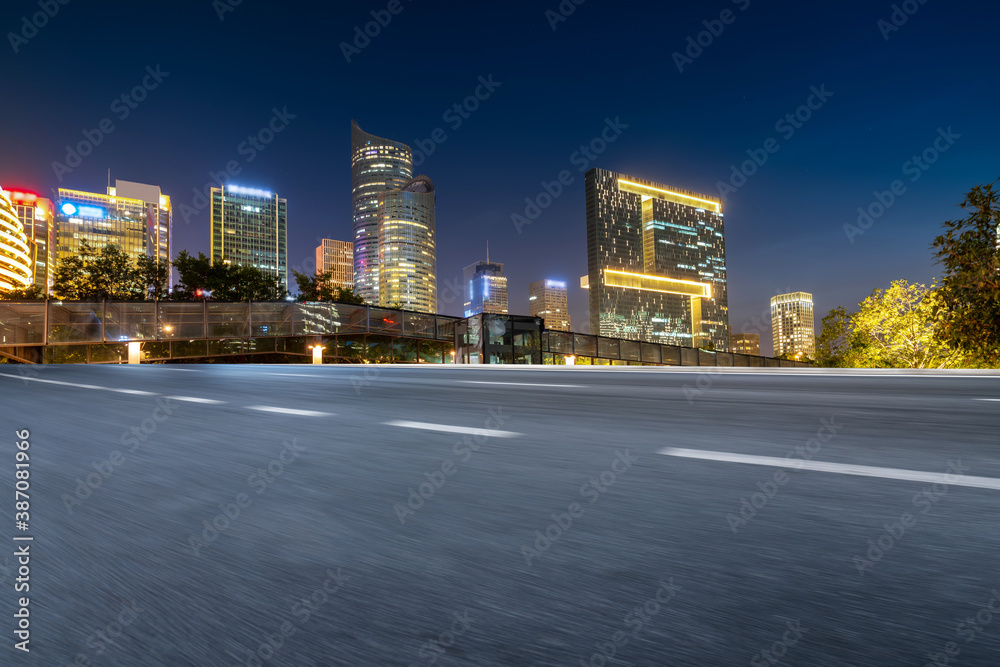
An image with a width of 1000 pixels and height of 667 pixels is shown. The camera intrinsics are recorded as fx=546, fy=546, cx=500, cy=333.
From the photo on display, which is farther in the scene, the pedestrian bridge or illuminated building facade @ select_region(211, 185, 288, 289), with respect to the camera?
illuminated building facade @ select_region(211, 185, 288, 289)

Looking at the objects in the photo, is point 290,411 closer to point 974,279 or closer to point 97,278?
point 974,279

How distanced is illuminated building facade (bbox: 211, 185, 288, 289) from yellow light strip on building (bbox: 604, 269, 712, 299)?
107559mm

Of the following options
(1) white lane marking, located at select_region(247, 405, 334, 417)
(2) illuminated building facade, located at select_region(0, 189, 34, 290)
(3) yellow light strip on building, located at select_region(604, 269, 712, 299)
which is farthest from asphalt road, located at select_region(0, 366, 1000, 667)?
(3) yellow light strip on building, located at select_region(604, 269, 712, 299)

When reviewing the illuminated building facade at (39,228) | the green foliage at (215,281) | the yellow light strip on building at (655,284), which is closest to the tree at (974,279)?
the green foliage at (215,281)

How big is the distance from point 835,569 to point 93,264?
207 ft

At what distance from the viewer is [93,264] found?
1997 inches

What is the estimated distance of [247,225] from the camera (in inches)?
7175

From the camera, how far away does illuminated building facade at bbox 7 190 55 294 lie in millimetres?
158500

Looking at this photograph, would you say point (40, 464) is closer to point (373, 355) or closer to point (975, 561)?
point (975, 561)

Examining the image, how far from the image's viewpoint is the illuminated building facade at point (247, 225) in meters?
173

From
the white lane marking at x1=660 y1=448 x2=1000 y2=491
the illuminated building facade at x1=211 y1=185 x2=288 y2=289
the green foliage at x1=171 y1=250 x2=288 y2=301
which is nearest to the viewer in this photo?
the white lane marking at x1=660 y1=448 x2=1000 y2=491

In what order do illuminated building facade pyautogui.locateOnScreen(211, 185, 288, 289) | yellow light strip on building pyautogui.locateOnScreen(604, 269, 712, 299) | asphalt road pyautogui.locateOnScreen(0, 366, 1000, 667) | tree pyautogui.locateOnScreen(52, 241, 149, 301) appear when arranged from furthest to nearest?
yellow light strip on building pyautogui.locateOnScreen(604, 269, 712, 299) → illuminated building facade pyautogui.locateOnScreen(211, 185, 288, 289) → tree pyautogui.locateOnScreen(52, 241, 149, 301) → asphalt road pyautogui.locateOnScreen(0, 366, 1000, 667)

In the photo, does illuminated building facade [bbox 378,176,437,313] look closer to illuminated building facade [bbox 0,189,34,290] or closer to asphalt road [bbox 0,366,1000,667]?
illuminated building facade [bbox 0,189,34,290]

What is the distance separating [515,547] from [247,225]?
202843mm
